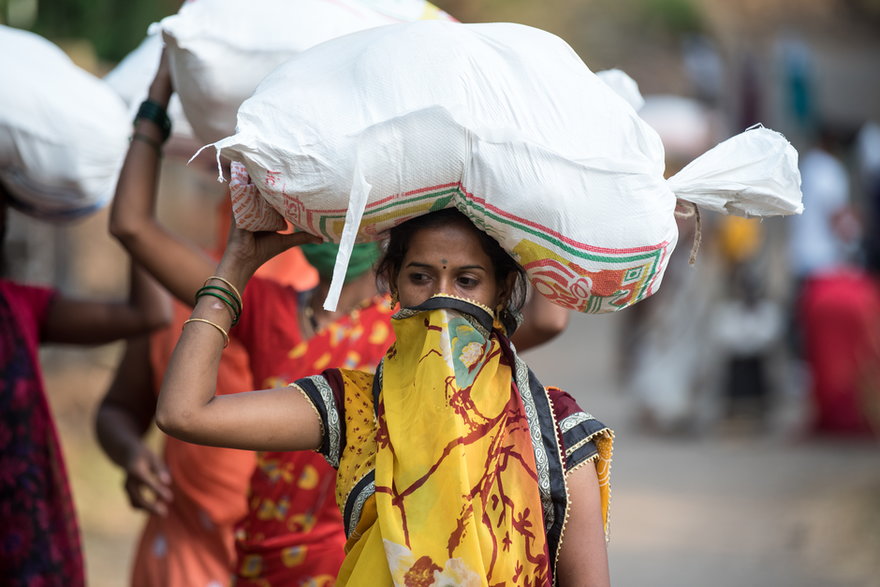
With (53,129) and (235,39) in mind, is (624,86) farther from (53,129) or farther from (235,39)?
(53,129)

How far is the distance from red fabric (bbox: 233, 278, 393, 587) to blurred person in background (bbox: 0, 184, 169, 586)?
427mm

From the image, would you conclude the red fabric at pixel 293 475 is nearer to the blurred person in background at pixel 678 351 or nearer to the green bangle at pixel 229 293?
the green bangle at pixel 229 293

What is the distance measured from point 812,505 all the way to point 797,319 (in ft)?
10.9

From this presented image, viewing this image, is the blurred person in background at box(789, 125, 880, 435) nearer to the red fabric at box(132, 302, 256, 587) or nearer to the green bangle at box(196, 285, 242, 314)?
the red fabric at box(132, 302, 256, 587)

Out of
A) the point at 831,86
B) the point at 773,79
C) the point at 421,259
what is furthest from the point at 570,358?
the point at 421,259

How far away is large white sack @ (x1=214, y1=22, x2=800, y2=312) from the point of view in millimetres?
1895

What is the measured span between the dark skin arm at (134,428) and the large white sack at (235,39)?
103 cm

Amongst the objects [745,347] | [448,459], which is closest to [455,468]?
[448,459]

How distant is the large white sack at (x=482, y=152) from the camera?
1.89 meters

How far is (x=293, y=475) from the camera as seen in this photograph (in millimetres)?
2750

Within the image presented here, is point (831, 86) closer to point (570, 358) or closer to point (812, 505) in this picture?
point (570, 358)

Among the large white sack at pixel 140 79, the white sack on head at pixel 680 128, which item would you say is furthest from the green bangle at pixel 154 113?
the white sack on head at pixel 680 128

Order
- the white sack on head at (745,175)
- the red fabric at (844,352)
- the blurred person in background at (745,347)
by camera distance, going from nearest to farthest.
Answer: the white sack on head at (745,175) < the red fabric at (844,352) < the blurred person in background at (745,347)

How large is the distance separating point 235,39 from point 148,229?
0.45m
